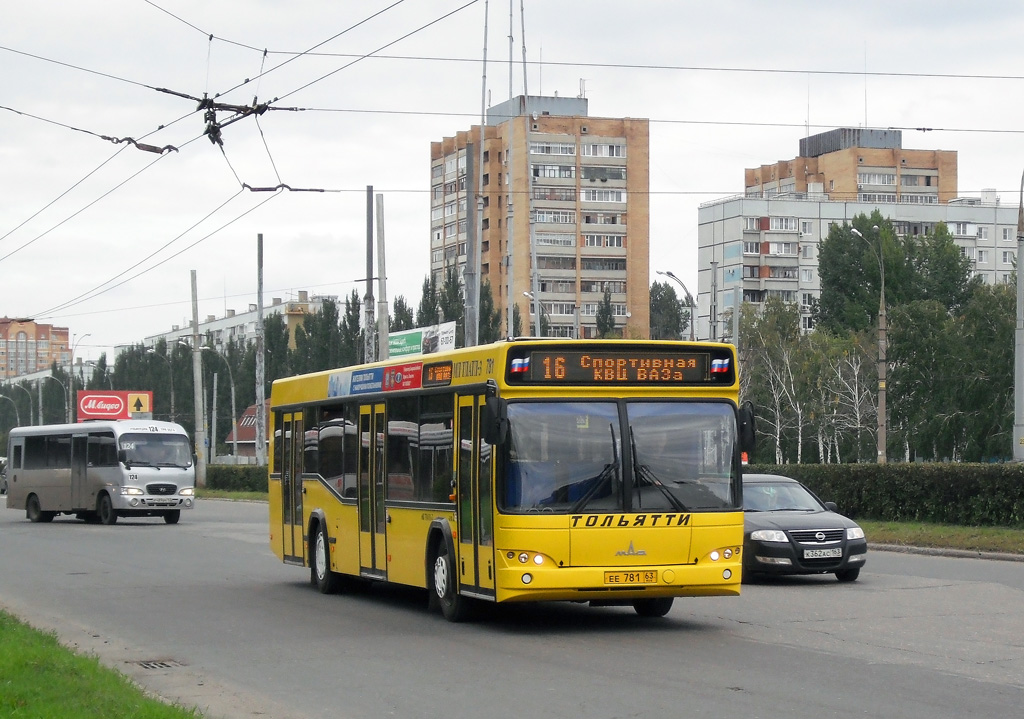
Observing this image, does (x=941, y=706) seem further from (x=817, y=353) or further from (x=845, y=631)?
(x=817, y=353)

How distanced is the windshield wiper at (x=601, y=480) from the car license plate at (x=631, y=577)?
0.62 m

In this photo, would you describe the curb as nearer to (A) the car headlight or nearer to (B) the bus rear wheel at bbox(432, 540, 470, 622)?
(A) the car headlight

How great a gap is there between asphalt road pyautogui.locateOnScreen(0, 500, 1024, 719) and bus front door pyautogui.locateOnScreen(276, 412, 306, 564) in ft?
1.83

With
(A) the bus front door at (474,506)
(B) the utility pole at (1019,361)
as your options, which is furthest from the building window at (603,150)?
(A) the bus front door at (474,506)

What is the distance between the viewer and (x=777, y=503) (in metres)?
19.0

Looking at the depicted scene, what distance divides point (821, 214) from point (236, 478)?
70.9 meters

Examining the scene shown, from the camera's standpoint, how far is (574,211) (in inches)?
4688

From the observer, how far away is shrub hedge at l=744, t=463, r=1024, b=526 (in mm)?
25984

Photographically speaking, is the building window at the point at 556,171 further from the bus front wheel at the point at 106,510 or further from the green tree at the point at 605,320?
the bus front wheel at the point at 106,510

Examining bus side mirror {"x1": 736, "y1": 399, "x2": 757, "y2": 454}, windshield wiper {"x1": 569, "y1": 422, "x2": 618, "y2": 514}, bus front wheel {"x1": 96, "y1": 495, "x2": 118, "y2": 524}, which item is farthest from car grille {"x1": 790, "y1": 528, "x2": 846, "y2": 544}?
bus front wheel {"x1": 96, "y1": 495, "x2": 118, "y2": 524}

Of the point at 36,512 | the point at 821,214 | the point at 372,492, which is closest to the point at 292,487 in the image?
the point at 372,492

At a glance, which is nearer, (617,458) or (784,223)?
(617,458)

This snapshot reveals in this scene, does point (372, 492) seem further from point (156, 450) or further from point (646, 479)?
point (156, 450)

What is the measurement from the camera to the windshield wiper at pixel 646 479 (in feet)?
41.5
